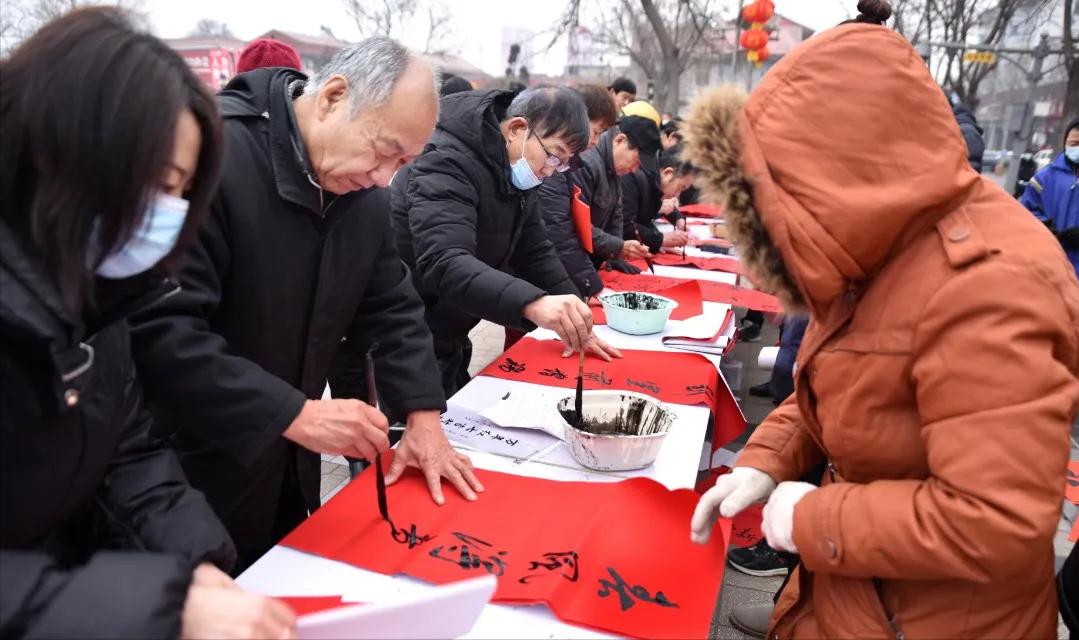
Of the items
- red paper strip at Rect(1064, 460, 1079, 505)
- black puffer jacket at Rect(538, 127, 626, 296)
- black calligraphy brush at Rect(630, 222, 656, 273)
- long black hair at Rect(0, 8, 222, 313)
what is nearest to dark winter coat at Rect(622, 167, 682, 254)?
black calligraphy brush at Rect(630, 222, 656, 273)

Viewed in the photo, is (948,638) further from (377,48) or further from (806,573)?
(377,48)

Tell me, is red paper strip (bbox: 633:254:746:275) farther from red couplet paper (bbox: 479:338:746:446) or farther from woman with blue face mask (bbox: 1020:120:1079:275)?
woman with blue face mask (bbox: 1020:120:1079:275)

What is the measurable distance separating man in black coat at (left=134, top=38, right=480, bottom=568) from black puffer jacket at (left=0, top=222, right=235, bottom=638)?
0.58ft

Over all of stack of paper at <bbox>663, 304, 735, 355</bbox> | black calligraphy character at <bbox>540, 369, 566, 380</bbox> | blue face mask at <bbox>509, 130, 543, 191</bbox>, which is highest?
blue face mask at <bbox>509, 130, 543, 191</bbox>

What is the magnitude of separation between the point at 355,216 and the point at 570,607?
89 centimetres

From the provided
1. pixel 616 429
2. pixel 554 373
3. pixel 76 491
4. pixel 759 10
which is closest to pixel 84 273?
pixel 76 491

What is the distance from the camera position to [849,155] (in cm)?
90

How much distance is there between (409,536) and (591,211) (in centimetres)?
265

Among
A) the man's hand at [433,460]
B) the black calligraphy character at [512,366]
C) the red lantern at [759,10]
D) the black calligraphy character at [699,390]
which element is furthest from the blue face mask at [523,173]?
the red lantern at [759,10]

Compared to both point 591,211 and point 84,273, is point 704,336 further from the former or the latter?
point 84,273

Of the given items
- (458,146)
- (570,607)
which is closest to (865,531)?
(570,607)

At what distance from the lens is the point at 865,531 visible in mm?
908

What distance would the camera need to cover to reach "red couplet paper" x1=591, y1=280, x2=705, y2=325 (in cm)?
278

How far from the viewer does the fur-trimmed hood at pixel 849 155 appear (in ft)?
2.95
